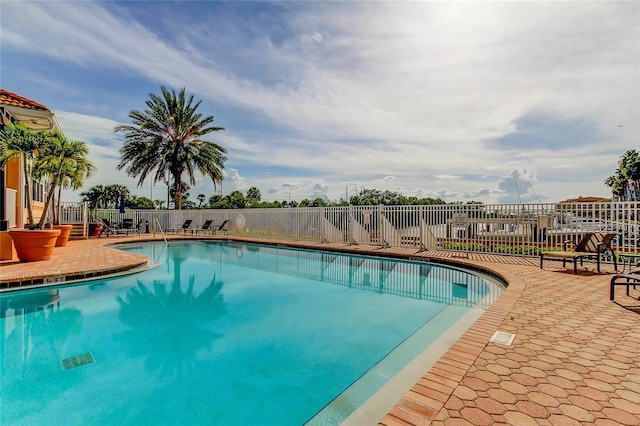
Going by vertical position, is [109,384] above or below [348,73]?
below

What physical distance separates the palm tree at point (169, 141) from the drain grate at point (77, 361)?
19332 millimetres

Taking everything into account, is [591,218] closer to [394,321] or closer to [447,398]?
[394,321]

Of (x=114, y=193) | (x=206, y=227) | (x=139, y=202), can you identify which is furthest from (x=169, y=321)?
(x=139, y=202)

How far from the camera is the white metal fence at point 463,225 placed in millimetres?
8516

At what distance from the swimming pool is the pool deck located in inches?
29.2

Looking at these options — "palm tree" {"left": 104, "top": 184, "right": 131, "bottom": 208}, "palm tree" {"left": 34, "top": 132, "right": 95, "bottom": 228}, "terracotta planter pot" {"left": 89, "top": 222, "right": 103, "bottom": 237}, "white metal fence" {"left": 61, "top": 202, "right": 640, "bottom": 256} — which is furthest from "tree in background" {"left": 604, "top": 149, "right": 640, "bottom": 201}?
"palm tree" {"left": 104, "top": 184, "right": 131, "bottom": 208}

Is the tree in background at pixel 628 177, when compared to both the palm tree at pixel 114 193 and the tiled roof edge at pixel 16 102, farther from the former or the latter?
the palm tree at pixel 114 193

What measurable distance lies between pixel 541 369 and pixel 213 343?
3.58 m

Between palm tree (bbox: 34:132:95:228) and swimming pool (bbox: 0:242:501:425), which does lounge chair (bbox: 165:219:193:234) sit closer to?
palm tree (bbox: 34:132:95:228)

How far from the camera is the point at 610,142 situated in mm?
13695

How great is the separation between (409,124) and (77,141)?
11.6m

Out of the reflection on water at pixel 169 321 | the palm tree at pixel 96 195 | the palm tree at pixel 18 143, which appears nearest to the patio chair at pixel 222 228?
the palm tree at pixel 18 143

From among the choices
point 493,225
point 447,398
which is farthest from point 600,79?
point 447,398

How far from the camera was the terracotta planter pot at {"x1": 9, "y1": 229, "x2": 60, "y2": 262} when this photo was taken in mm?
7629
